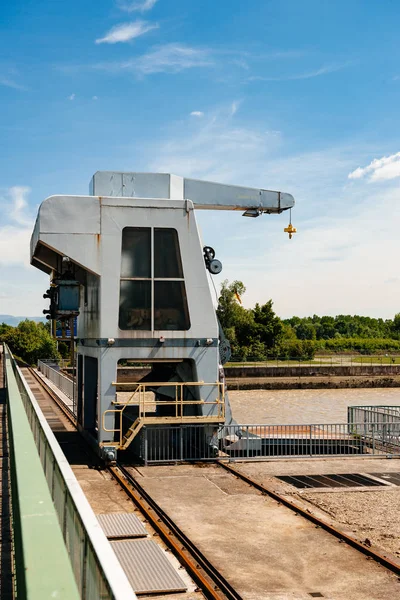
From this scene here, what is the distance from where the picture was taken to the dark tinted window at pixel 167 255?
1912 centimetres

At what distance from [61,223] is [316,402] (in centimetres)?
4257

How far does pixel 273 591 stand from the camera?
9.24m

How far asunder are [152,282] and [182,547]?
9062mm

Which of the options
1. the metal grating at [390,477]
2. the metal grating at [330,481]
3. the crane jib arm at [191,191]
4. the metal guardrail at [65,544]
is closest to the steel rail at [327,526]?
the metal grating at [330,481]

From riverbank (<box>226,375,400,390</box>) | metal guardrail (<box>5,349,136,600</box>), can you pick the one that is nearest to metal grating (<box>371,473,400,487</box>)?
metal guardrail (<box>5,349,136,600</box>)

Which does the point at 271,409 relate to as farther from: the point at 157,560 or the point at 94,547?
Result: the point at 94,547

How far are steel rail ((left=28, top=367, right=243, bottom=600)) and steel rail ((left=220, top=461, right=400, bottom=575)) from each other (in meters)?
2.52

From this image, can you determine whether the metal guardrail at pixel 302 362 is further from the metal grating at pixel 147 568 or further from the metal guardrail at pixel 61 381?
the metal grating at pixel 147 568

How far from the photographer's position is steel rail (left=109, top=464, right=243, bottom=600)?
9.14 metres

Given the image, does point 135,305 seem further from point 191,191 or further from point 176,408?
point 191,191

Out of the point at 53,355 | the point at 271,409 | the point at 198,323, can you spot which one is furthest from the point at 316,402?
the point at 198,323

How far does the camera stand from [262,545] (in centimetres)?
1131

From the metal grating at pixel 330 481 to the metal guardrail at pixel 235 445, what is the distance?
2.06 metres

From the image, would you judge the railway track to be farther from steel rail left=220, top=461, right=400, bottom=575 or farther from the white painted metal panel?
the white painted metal panel
